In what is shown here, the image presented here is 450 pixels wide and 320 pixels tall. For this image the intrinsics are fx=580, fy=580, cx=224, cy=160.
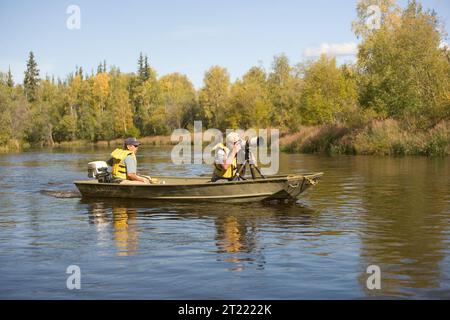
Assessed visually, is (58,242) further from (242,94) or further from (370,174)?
(242,94)

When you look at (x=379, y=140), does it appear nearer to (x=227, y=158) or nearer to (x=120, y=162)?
(x=227, y=158)

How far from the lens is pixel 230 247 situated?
1052cm

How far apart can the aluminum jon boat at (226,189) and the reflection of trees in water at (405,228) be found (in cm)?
198

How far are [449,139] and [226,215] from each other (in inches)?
965

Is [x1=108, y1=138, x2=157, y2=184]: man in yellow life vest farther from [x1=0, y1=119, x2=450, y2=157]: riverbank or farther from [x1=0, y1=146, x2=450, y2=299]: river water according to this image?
[x1=0, y1=119, x2=450, y2=157]: riverbank

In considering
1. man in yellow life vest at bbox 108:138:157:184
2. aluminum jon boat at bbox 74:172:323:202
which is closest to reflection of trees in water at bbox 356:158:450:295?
aluminum jon boat at bbox 74:172:323:202

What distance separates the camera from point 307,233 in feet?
38.5

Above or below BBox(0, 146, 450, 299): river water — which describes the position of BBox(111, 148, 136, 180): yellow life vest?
above

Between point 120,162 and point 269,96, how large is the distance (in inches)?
2453

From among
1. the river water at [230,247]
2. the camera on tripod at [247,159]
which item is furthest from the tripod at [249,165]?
the river water at [230,247]

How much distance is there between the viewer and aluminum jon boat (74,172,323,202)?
15.1 meters

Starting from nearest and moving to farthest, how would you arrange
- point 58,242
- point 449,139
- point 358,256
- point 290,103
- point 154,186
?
1. point 358,256
2. point 58,242
3. point 154,186
4. point 449,139
5. point 290,103

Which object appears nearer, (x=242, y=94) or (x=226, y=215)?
(x=226, y=215)
